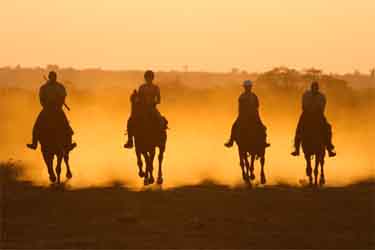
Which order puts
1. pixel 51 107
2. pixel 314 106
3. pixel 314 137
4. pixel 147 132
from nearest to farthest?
pixel 51 107 < pixel 147 132 < pixel 314 106 < pixel 314 137

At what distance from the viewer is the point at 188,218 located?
81.8 ft

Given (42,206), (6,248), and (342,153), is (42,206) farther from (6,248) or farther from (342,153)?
(342,153)

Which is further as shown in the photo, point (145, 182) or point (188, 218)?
point (145, 182)

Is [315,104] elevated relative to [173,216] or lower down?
elevated

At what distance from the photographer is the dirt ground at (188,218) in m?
22.2

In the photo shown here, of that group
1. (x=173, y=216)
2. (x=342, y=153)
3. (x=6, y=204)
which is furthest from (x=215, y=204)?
(x=342, y=153)

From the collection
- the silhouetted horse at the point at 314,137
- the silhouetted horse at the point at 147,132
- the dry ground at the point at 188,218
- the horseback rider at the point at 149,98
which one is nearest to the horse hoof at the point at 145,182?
the silhouetted horse at the point at 147,132

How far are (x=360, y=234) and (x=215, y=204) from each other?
4.53 meters

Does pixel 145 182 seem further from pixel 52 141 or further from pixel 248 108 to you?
pixel 248 108

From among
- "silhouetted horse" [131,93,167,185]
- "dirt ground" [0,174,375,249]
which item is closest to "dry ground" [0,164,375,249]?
"dirt ground" [0,174,375,249]

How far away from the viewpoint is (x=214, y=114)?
83.2 m

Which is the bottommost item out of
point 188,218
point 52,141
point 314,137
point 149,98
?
point 188,218

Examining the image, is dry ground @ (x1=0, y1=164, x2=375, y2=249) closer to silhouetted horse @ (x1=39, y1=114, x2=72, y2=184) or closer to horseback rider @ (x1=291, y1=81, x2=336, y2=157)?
silhouetted horse @ (x1=39, y1=114, x2=72, y2=184)

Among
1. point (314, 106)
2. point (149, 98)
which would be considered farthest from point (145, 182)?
point (314, 106)
